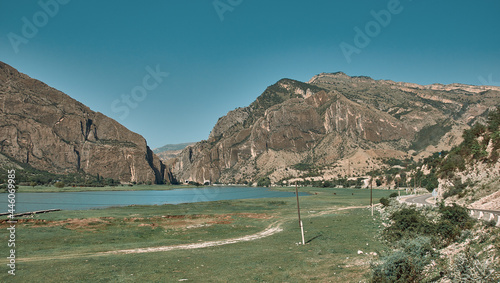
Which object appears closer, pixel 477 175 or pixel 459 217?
pixel 459 217

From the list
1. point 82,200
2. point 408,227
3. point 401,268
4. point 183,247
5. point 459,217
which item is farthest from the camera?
point 82,200

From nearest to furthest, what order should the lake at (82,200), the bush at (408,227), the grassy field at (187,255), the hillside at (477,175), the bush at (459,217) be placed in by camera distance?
1. the grassy field at (187,255)
2. the bush at (459,217)
3. the bush at (408,227)
4. the hillside at (477,175)
5. the lake at (82,200)

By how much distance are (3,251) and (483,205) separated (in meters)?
41.7

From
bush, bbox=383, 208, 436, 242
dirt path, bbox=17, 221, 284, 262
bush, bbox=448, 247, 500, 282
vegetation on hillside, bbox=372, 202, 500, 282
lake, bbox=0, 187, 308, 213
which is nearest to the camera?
bush, bbox=448, 247, 500, 282

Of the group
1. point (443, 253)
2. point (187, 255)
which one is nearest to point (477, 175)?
point (443, 253)

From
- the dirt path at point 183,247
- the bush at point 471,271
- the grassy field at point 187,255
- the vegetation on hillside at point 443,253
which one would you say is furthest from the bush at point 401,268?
the dirt path at point 183,247

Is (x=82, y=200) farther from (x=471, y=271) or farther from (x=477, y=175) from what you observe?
(x=471, y=271)

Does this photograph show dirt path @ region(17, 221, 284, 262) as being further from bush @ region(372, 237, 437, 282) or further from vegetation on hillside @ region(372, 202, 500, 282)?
bush @ region(372, 237, 437, 282)

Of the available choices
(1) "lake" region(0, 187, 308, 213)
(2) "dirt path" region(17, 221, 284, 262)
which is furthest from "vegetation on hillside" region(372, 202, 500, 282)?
(1) "lake" region(0, 187, 308, 213)

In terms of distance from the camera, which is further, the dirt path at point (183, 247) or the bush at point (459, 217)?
the dirt path at point (183, 247)

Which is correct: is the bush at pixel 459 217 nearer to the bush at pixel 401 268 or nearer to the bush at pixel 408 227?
the bush at pixel 408 227

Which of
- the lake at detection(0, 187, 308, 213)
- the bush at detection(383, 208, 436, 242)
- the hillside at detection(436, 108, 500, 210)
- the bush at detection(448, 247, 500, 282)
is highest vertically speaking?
the hillside at detection(436, 108, 500, 210)

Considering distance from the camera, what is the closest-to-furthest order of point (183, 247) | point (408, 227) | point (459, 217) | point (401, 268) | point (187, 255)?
point (401, 268) < point (459, 217) < point (408, 227) < point (187, 255) < point (183, 247)

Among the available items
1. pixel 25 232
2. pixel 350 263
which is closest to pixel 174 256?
pixel 350 263
